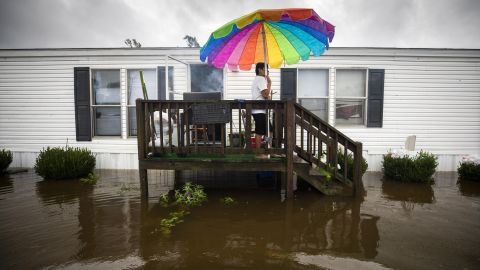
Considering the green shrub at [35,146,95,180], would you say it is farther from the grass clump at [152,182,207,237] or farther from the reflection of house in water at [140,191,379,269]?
the reflection of house in water at [140,191,379,269]

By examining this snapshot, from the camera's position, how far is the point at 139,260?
2.73 metres

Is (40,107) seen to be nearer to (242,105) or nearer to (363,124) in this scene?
(242,105)

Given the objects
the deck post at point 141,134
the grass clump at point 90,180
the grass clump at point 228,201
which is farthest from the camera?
the grass clump at point 90,180

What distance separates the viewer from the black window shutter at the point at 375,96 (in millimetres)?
7195

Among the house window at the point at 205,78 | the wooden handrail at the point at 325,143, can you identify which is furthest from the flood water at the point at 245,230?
the house window at the point at 205,78

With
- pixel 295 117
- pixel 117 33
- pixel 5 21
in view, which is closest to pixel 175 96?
pixel 295 117

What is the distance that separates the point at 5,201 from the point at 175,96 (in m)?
3.91

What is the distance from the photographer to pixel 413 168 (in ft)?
20.2

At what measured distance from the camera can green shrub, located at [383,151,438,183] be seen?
6.11m

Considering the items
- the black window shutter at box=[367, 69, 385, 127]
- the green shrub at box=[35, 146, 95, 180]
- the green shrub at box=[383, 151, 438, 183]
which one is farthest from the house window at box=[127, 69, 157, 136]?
the green shrub at box=[383, 151, 438, 183]

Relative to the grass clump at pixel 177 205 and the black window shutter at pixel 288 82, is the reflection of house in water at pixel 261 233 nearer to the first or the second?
the grass clump at pixel 177 205

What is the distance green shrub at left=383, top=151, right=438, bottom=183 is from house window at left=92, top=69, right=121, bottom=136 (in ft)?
22.4

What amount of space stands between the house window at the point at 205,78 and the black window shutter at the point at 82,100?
Result: 269 centimetres

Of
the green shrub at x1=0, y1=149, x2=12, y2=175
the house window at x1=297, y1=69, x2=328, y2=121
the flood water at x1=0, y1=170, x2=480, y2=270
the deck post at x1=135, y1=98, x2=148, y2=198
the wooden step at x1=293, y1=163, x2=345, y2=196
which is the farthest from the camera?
the house window at x1=297, y1=69, x2=328, y2=121
